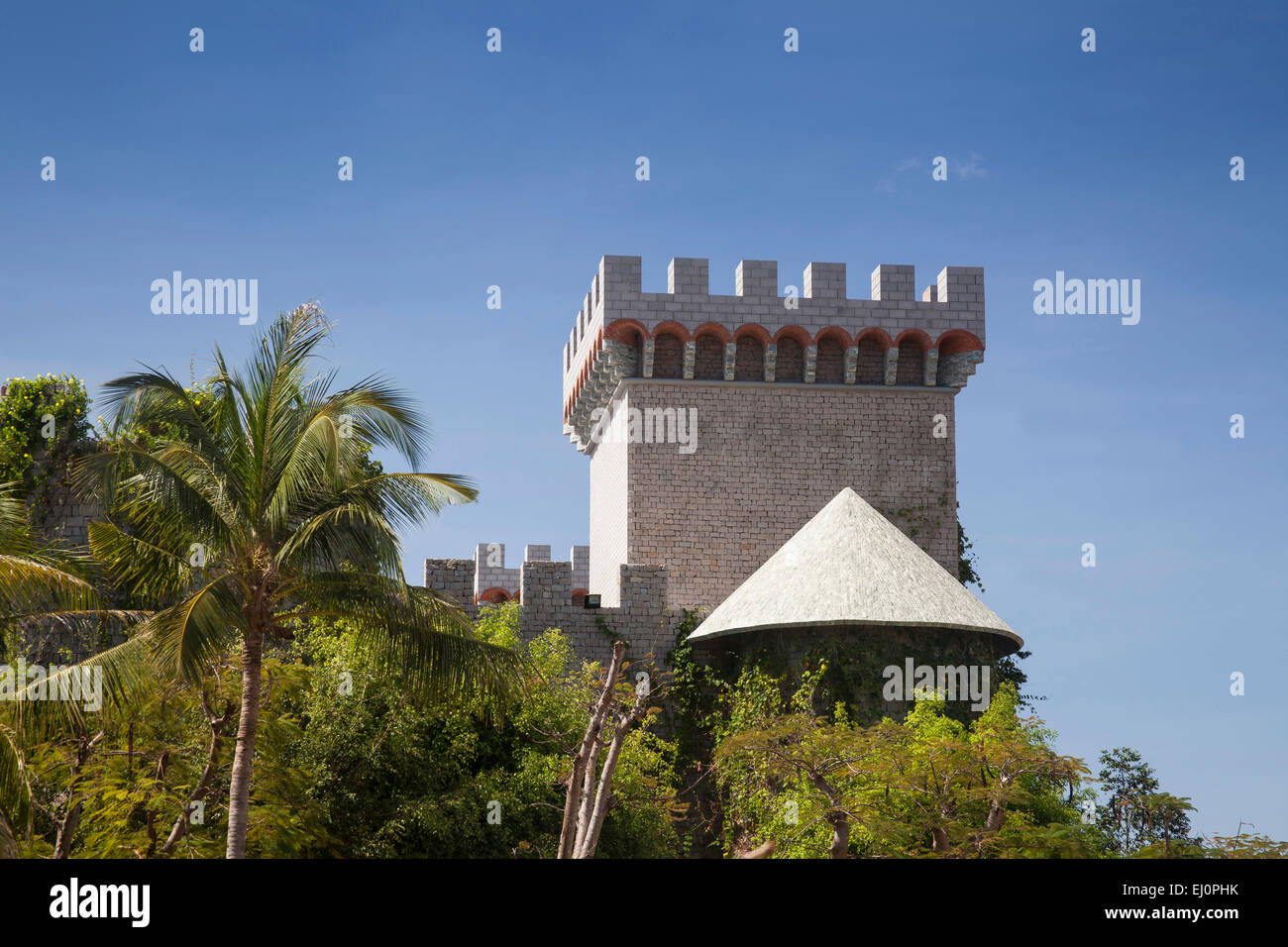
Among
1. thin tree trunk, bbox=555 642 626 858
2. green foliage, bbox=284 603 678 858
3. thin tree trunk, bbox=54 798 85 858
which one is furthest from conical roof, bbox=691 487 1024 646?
thin tree trunk, bbox=54 798 85 858

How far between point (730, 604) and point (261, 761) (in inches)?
335

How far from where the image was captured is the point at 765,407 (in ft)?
91.0

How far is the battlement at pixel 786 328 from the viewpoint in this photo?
1085 inches

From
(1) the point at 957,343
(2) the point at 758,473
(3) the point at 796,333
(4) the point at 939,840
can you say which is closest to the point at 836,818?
(4) the point at 939,840

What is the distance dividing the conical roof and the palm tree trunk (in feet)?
29.4

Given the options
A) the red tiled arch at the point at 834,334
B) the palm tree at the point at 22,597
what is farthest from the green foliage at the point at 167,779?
the red tiled arch at the point at 834,334

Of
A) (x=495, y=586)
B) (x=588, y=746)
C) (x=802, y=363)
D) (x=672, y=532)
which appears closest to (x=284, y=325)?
(x=588, y=746)

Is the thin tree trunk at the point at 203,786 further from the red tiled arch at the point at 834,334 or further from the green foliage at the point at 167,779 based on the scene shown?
the red tiled arch at the point at 834,334

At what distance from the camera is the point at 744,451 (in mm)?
27375

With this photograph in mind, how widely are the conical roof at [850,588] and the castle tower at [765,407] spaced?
10.1 feet

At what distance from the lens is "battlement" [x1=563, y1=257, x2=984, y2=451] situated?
27.6 metres

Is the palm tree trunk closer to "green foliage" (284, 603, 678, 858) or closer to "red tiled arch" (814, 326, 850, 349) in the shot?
"green foliage" (284, 603, 678, 858)

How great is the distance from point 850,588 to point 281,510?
32.6 feet
